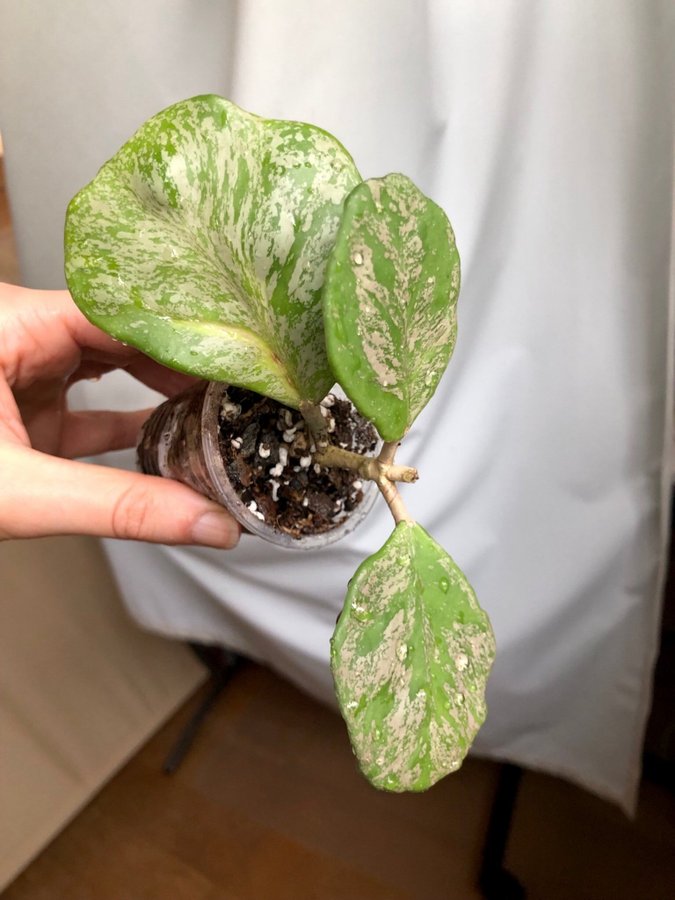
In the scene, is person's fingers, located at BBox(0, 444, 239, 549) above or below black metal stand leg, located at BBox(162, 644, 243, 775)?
above

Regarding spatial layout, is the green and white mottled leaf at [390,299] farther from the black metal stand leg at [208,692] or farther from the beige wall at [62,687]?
the black metal stand leg at [208,692]

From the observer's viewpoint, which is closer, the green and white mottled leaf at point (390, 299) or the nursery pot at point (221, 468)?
the green and white mottled leaf at point (390, 299)

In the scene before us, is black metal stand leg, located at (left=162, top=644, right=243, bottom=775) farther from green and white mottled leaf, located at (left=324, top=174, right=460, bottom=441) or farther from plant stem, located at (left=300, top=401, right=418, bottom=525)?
green and white mottled leaf, located at (left=324, top=174, right=460, bottom=441)

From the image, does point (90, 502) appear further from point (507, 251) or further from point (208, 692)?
point (208, 692)

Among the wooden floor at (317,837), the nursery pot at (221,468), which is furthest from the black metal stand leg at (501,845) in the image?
the nursery pot at (221,468)

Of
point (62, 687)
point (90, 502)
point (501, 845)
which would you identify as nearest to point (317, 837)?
point (501, 845)

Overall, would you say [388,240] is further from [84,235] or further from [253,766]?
[253,766]

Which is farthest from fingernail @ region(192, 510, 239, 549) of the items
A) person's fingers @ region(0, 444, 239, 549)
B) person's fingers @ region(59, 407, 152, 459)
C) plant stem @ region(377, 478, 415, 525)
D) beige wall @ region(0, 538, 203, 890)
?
beige wall @ region(0, 538, 203, 890)
